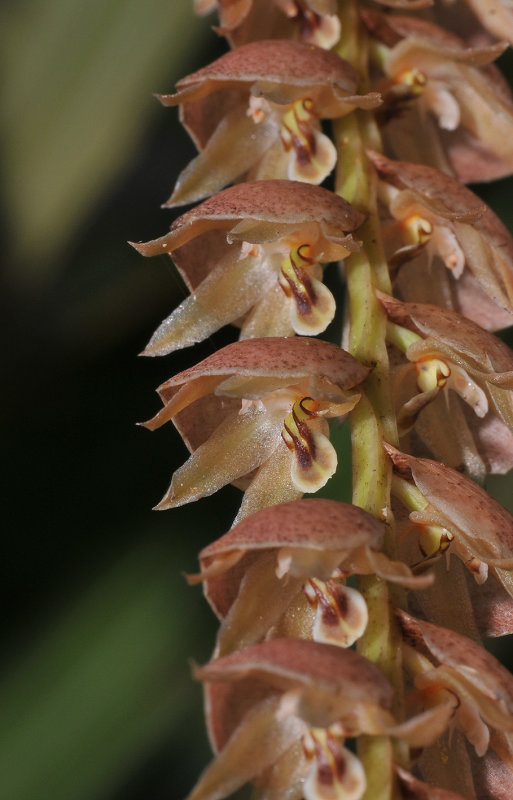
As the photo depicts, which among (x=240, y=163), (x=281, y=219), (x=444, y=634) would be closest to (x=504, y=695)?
(x=444, y=634)

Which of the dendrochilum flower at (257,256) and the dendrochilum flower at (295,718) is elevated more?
the dendrochilum flower at (257,256)

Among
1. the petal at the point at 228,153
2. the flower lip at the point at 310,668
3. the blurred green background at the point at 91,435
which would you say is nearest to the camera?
the flower lip at the point at 310,668

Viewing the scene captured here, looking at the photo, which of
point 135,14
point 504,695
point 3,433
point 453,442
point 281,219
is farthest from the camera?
point 3,433

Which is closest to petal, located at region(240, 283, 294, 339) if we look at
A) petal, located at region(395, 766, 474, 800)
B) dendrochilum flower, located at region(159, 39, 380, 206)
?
dendrochilum flower, located at region(159, 39, 380, 206)

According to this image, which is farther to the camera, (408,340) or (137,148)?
(137,148)

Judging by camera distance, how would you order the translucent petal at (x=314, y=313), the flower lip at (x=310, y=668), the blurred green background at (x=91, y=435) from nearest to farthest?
the flower lip at (x=310, y=668), the translucent petal at (x=314, y=313), the blurred green background at (x=91, y=435)

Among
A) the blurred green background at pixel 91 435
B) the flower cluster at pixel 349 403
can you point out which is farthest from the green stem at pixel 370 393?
the blurred green background at pixel 91 435

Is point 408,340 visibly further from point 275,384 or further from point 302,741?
point 302,741

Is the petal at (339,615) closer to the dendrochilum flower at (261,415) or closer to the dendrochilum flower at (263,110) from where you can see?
the dendrochilum flower at (261,415)
